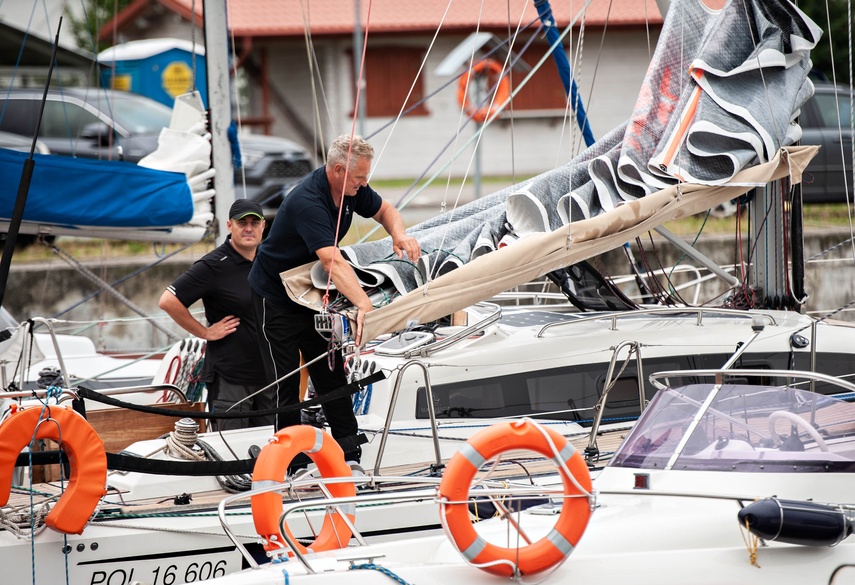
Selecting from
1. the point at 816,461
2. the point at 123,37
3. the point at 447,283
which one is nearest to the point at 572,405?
the point at 447,283

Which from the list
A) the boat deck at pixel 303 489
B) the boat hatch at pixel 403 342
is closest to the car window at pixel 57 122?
the boat hatch at pixel 403 342

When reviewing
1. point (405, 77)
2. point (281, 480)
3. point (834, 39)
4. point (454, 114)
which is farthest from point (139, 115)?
point (281, 480)

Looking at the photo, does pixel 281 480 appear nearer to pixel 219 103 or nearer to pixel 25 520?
pixel 25 520

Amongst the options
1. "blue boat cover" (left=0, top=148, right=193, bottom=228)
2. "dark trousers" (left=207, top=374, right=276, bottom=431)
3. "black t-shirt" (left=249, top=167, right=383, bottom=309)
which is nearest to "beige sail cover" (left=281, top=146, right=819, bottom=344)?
"black t-shirt" (left=249, top=167, right=383, bottom=309)

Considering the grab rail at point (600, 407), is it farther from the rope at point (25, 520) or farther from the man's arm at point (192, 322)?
the rope at point (25, 520)

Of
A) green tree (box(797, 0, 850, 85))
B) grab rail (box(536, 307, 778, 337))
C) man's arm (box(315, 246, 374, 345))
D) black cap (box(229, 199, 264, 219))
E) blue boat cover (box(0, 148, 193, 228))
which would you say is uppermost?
green tree (box(797, 0, 850, 85))

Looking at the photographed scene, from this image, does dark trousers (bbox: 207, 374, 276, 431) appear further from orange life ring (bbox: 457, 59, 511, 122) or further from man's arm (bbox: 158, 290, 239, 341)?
orange life ring (bbox: 457, 59, 511, 122)

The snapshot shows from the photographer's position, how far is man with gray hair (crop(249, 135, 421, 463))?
4699 mm

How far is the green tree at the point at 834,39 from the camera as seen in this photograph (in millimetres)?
16656

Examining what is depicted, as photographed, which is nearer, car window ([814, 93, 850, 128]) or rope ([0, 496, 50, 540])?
rope ([0, 496, 50, 540])

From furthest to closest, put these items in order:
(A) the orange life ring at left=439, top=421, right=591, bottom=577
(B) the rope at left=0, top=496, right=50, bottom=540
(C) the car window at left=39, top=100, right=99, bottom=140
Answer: (C) the car window at left=39, top=100, right=99, bottom=140 < (B) the rope at left=0, top=496, right=50, bottom=540 < (A) the orange life ring at left=439, top=421, right=591, bottom=577

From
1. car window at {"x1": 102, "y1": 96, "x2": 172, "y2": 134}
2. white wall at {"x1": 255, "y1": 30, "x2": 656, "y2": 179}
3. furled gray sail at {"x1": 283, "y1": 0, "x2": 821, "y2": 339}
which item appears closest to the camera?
furled gray sail at {"x1": 283, "y1": 0, "x2": 821, "y2": 339}

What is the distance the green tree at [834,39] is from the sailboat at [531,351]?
12.1 m

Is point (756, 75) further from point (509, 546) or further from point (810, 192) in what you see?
point (810, 192)
